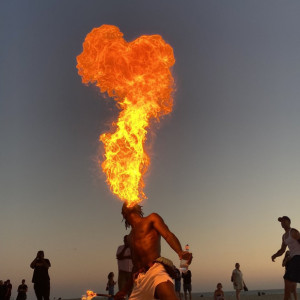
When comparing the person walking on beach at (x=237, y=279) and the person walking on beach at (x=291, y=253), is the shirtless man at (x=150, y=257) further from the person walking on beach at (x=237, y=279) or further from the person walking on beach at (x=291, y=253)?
→ the person walking on beach at (x=237, y=279)

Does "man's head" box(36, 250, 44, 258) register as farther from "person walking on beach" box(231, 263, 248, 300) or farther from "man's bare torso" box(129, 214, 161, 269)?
"person walking on beach" box(231, 263, 248, 300)

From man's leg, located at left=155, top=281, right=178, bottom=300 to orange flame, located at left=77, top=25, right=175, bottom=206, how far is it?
2.80 m

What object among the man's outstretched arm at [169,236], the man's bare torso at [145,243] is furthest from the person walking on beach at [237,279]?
the man's outstretched arm at [169,236]

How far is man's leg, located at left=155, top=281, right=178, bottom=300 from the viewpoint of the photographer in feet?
18.0

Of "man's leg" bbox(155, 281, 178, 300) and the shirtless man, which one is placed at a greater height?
the shirtless man

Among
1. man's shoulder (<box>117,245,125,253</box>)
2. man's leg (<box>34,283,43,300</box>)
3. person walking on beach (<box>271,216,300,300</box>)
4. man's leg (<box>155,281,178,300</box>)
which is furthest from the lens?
man's leg (<box>34,283,43,300</box>)

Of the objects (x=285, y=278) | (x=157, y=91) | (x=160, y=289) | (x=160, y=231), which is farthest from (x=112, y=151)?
(x=285, y=278)

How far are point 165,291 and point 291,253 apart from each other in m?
5.27

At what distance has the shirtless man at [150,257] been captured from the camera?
559cm

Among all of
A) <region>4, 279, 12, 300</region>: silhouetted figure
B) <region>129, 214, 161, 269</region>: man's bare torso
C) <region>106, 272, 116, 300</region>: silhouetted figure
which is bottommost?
<region>129, 214, 161, 269</region>: man's bare torso

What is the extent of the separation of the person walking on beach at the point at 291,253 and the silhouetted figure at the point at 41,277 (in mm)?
6604

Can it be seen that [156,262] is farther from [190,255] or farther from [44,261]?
[44,261]

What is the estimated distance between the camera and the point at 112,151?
895cm

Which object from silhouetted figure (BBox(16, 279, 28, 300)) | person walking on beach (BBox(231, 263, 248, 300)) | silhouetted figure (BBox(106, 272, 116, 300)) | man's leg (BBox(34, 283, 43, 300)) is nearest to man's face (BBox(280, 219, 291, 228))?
silhouetted figure (BBox(106, 272, 116, 300))
